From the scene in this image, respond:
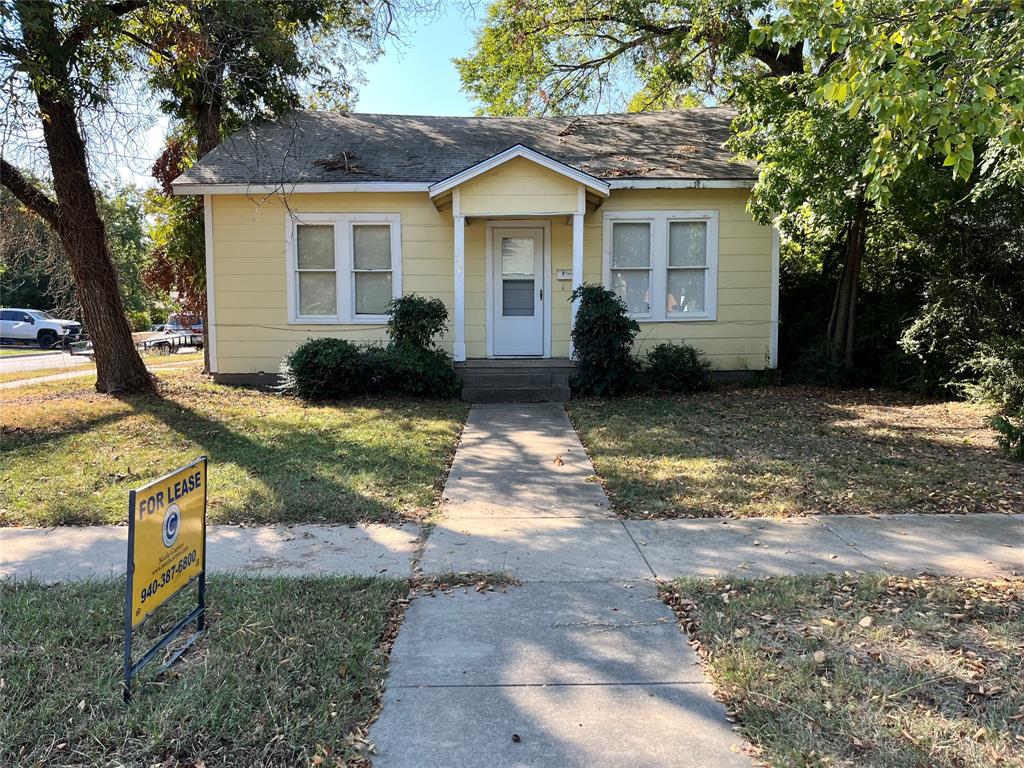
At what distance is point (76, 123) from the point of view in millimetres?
9766

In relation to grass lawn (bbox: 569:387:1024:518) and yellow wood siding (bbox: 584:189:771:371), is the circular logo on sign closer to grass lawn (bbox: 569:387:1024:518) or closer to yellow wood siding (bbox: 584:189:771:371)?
grass lawn (bbox: 569:387:1024:518)

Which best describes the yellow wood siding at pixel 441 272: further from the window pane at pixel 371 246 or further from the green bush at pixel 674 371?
the green bush at pixel 674 371

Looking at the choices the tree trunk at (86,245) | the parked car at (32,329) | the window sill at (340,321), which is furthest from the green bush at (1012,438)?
the parked car at (32,329)

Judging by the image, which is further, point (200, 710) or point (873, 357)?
point (873, 357)

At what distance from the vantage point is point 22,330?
32.2 metres

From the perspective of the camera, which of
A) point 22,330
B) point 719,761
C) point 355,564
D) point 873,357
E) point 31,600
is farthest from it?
point 22,330

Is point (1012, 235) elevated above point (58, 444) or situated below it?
above

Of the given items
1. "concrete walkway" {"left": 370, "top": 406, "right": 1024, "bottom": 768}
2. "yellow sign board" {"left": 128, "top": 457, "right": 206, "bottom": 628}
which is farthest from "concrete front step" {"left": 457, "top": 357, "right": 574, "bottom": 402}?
"yellow sign board" {"left": 128, "top": 457, "right": 206, "bottom": 628}

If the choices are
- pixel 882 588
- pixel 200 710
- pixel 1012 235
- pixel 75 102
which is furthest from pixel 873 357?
pixel 75 102

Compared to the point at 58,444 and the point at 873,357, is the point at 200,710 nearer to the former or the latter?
the point at 58,444

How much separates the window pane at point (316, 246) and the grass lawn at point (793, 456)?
5.16 metres

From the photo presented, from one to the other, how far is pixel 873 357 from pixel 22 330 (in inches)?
1413

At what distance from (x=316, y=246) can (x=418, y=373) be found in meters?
3.45

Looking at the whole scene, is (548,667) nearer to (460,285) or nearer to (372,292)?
(460,285)
